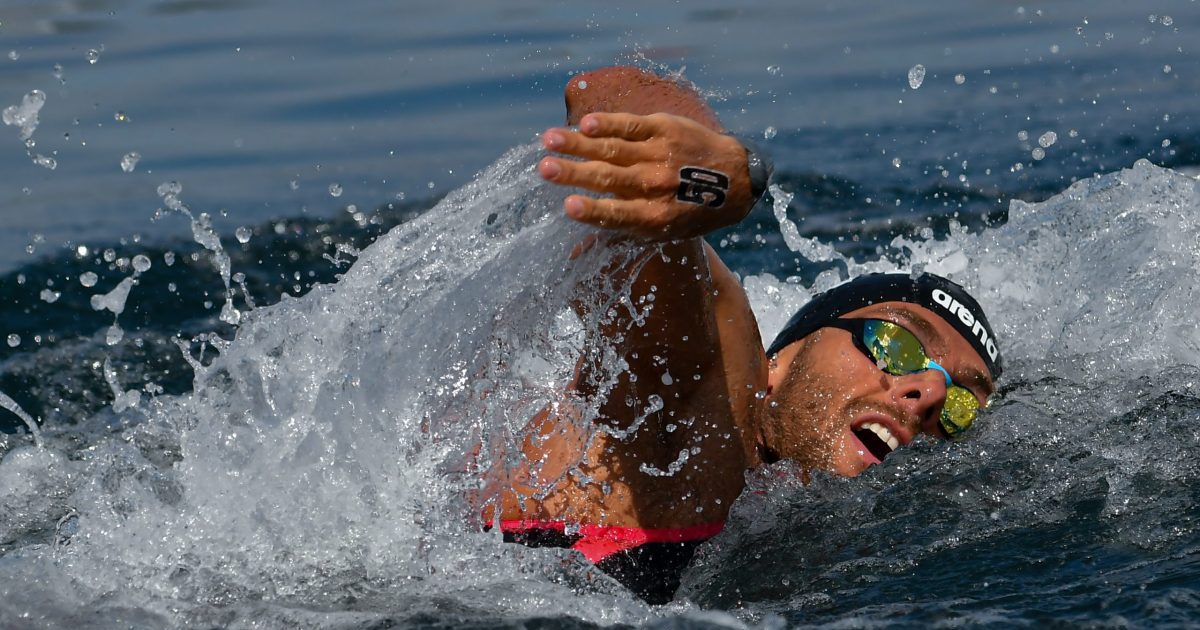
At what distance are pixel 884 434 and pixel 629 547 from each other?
1.00 metres

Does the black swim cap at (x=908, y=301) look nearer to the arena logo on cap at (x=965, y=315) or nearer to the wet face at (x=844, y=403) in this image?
the arena logo on cap at (x=965, y=315)

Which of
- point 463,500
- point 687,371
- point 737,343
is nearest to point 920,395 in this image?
point 737,343

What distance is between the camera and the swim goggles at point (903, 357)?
427 cm

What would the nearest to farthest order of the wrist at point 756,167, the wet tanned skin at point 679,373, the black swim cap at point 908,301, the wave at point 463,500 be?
the wet tanned skin at point 679,373
the wrist at point 756,167
the wave at point 463,500
the black swim cap at point 908,301

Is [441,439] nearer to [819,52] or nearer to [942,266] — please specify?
[942,266]

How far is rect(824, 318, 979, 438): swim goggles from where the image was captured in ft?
14.0

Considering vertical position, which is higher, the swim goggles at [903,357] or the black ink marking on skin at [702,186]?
the black ink marking on skin at [702,186]

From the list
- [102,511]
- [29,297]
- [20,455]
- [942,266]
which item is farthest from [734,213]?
[29,297]

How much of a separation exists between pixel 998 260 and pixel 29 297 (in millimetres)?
4723

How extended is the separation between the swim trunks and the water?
0.24 ft

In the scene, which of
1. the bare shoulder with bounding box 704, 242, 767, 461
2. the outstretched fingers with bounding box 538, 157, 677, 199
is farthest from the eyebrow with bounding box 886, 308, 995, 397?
the outstretched fingers with bounding box 538, 157, 677, 199

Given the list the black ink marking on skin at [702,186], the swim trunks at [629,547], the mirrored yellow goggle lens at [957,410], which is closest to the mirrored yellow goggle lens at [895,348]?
the mirrored yellow goggle lens at [957,410]

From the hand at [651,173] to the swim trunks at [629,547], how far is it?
107cm

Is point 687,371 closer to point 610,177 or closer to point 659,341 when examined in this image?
point 659,341
